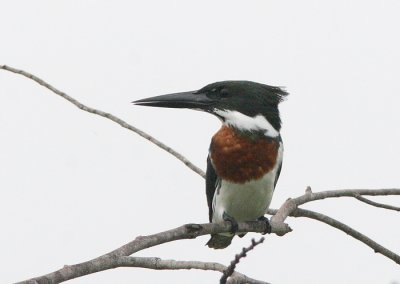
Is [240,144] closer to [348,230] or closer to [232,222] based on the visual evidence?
[232,222]

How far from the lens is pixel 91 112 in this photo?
18.4 ft

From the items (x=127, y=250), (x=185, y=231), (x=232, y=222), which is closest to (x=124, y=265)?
(x=127, y=250)

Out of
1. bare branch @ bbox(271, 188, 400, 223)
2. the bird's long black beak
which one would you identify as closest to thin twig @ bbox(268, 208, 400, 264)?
bare branch @ bbox(271, 188, 400, 223)

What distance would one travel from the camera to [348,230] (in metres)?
6.04

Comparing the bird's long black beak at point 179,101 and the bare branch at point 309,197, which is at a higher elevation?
the bird's long black beak at point 179,101

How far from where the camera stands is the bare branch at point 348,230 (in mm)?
5832

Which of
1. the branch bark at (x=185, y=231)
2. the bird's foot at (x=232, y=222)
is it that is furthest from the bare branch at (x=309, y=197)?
the bird's foot at (x=232, y=222)

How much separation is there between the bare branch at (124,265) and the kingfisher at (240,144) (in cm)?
166

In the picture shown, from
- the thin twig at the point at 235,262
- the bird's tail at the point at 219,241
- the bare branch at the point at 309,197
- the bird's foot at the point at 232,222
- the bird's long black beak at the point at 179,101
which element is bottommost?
the thin twig at the point at 235,262

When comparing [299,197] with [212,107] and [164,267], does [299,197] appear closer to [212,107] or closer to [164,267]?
[212,107]

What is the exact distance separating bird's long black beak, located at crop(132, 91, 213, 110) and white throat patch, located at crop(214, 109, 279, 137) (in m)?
0.13

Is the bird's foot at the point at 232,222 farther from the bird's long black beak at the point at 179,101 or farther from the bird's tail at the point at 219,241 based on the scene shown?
the bird's long black beak at the point at 179,101

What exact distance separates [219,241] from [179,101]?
140 centimetres

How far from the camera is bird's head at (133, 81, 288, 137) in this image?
673 centimetres
